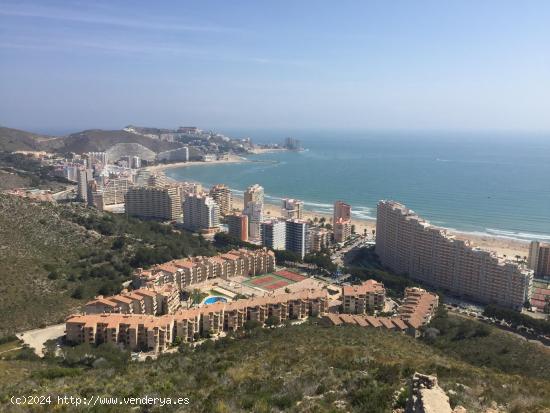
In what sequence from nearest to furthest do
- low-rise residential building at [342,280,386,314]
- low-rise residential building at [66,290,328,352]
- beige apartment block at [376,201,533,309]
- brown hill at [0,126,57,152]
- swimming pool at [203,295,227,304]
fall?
low-rise residential building at [66,290,328,352], low-rise residential building at [342,280,386,314], swimming pool at [203,295,227,304], beige apartment block at [376,201,533,309], brown hill at [0,126,57,152]

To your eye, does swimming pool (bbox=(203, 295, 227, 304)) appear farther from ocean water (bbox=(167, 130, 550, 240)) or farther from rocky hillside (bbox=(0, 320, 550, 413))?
ocean water (bbox=(167, 130, 550, 240))

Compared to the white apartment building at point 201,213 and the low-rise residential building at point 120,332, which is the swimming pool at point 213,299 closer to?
the low-rise residential building at point 120,332

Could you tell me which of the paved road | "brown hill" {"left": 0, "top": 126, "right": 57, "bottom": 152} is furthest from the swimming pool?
"brown hill" {"left": 0, "top": 126, "right": 57, "bottom": 152}

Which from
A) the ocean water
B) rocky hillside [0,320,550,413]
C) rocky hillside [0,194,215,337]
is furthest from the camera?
the ocean water

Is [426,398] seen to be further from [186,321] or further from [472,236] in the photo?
[472,236]

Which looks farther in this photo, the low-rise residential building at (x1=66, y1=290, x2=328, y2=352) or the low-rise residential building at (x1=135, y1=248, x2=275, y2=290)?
the low-rise residential building at (x1=135, y1=248, x2=275, y2=290)

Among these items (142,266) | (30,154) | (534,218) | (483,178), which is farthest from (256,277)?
(30,154)

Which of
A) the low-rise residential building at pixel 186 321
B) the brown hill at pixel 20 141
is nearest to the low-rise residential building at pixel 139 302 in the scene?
the low-rise residential building at pixel 186 321
